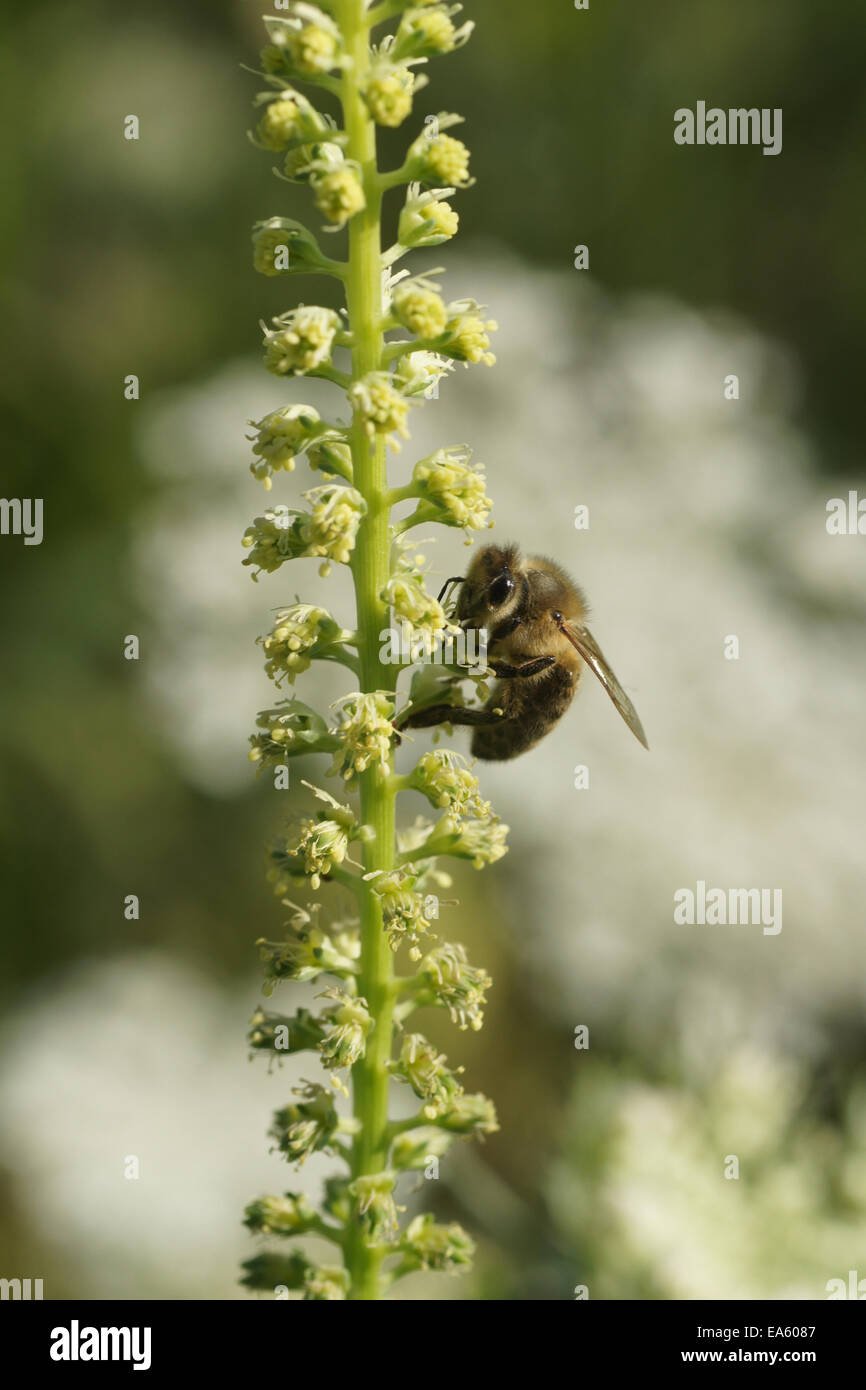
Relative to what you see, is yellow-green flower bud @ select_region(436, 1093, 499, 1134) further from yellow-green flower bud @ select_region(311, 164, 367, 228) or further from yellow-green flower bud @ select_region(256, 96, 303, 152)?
yellow-green flower bud @ select_region(256, 96, 303, 152)

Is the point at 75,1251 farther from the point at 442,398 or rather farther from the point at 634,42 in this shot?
the point at 634,42

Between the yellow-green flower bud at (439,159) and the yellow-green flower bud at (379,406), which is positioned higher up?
the yellow-green flower bud at (439,159)

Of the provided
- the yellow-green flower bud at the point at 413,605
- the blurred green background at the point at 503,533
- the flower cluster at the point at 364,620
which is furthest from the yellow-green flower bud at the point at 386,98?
the blurred green background at the point at 503,533

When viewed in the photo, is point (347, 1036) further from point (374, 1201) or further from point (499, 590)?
point (499, 590)

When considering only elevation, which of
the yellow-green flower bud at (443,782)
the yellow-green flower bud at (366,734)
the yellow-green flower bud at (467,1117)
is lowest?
the yellow-green flower bud at (467,1117)

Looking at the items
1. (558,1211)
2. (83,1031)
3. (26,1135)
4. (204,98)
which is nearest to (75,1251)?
(26,1135)

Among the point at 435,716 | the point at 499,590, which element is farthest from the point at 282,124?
the point at 499,590

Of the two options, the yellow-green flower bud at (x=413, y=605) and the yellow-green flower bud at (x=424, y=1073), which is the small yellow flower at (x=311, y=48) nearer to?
the yellow-green flower bud at (x=413, y=605)
